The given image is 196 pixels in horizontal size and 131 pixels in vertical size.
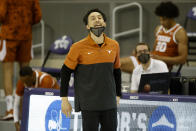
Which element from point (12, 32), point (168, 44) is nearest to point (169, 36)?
point (168, 44)

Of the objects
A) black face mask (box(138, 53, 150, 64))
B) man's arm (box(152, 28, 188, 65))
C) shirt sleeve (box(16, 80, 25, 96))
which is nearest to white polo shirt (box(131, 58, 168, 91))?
black face mask (box(138, 53, 150, 64))

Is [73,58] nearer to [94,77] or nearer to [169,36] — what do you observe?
[94,77]

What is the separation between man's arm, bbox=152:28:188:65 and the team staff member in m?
2.41

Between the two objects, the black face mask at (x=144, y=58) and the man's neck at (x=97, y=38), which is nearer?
the man's neck at (x=97, y=38)

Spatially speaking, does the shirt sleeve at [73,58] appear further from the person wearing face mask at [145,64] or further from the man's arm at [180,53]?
the man's arm at [180,53]

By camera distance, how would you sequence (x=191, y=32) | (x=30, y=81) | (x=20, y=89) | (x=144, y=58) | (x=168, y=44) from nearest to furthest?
(x=144, y=58), (x=30, y=81), (x=20, y=89), (x=168, y=44), (x=191, y=32)

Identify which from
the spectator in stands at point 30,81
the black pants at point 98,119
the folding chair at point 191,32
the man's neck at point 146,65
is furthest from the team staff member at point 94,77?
the folding chair at point 191,32

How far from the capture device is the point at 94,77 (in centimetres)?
305

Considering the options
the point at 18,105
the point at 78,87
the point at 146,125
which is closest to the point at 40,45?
the point at 18,105

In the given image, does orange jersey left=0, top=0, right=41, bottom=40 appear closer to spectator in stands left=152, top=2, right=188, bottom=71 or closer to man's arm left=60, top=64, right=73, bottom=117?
spectator in stands left=152, top=2, right=188, bottom=71

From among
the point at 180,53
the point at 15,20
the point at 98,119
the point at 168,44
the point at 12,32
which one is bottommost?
the point at 98,119

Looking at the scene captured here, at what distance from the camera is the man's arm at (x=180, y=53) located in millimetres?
5496

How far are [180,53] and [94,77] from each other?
274 cm

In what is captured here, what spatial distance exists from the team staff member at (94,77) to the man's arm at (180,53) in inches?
94.8
